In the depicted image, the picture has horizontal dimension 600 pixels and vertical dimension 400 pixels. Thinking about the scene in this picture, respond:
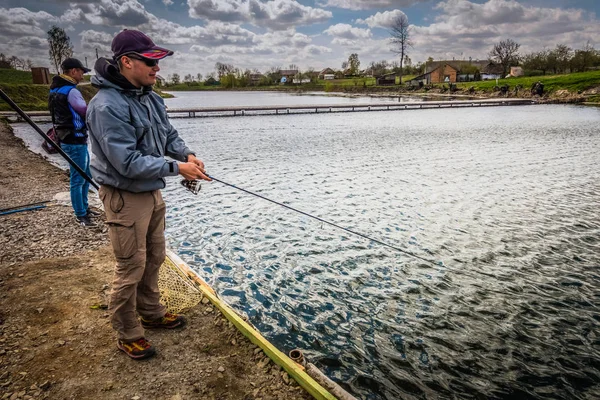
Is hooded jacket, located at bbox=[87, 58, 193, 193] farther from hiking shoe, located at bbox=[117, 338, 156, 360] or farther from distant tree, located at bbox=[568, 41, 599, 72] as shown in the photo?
distant tree, located at bbox=[568, 41, 599, 72]

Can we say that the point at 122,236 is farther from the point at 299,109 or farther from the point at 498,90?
the point at 498,90

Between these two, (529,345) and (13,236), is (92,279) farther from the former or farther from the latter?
(529,345)

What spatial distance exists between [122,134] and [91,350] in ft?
7.62

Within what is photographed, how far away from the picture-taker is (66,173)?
42.2 feet

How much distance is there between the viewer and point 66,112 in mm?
6598

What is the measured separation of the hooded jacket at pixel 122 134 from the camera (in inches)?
122

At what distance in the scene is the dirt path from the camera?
338 cm

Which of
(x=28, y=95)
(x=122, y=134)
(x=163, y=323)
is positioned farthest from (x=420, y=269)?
(x=28, y=95)

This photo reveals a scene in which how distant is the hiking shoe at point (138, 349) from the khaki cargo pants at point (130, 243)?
64mm

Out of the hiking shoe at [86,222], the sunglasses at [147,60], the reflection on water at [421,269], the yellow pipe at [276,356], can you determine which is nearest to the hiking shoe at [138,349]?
the yellow pipe at [276,356]

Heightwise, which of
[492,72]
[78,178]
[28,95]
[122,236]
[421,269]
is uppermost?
[492,72]

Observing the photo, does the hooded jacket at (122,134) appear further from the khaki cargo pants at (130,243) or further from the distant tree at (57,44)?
the distant tree at (57,44)

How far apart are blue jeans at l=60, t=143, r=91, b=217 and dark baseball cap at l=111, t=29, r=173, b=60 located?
4125 mm

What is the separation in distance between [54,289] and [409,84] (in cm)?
12077
